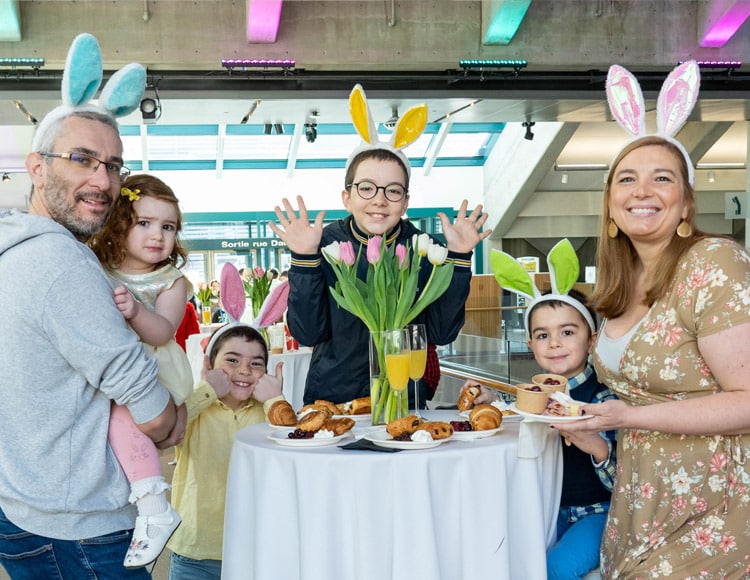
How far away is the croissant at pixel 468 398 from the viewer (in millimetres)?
2521

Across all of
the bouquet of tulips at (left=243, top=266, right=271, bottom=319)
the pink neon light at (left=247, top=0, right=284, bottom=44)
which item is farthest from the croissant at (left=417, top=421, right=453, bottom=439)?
the pink neon light at (left=247, top=0, right=284, bottom=44)

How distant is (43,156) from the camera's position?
1.65m

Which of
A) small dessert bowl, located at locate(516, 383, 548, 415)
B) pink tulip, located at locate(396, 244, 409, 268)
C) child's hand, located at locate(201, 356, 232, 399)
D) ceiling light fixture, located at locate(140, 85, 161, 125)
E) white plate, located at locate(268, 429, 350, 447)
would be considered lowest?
white plate, located at locate(268, 429, 350, 447)

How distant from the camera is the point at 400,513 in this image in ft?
6.38

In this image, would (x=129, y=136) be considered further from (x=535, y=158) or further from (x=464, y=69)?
(x=464, y=69)

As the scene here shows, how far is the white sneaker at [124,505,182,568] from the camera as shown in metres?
1.59

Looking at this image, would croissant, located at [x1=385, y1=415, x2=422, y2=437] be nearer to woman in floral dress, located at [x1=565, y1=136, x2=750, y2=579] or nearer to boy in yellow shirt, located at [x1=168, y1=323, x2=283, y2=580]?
woman in floral dress, located at [x1=565, y1=136, x2=750, y2=579]

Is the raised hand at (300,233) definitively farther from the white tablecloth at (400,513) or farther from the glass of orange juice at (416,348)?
the white tablecloth at (400,513)

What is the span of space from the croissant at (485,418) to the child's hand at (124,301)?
3.10ft

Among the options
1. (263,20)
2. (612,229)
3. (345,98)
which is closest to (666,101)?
(612,229)

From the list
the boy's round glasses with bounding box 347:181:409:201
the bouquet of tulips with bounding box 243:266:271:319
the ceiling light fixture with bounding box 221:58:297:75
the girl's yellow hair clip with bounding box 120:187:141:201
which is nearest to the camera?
the girl's yellow hair clip with bounding box 120:187:141:201

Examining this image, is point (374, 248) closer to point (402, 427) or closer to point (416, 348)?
point (416, 348)

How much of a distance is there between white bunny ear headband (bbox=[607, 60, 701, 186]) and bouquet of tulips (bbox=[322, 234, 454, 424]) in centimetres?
62

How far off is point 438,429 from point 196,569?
114cm
